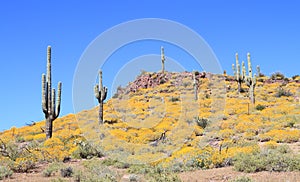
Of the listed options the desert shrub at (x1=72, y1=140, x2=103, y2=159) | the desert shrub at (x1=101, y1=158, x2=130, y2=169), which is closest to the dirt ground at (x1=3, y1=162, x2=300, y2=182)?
the desert shrub at (x1=101, y1=158, x2=130, y2=169)

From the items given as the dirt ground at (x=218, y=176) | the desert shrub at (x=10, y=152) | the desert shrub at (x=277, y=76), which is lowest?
the dirt ground at (x=218, y=176)

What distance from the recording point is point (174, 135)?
1900cm

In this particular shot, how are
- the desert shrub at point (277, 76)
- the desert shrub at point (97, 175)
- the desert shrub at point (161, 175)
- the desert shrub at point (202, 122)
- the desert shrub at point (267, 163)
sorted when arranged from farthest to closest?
the desert shrub at point (277, 76) < the desert shrub at point (202, 122) < the desert shrub at point (267, 163) < the desert shrub at point (97, 175) < the desert shrub at point (161, 175)

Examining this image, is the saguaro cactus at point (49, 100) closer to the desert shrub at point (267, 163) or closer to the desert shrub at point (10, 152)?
the desert shrub at point (10, 152)

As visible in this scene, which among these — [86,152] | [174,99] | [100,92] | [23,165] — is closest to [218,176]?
[23,165]

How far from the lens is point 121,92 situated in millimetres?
45000

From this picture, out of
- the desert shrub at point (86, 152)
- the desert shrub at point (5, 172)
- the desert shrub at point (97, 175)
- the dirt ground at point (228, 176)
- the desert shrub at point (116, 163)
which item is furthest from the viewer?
the desert shrub at point (86, 152)

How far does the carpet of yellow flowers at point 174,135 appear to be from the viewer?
14.0 metres

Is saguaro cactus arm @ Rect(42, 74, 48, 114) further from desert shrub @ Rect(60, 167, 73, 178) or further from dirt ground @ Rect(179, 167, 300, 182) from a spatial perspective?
dirt ground @ Rect(179, 167, 300, 182)

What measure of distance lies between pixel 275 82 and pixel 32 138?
33190mm

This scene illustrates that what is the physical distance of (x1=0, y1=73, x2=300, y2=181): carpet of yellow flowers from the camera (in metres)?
14.0

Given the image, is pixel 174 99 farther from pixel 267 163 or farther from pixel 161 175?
pixel 161 175

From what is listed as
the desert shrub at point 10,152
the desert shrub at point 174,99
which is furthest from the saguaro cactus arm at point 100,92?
the desert shrub at point 174,99

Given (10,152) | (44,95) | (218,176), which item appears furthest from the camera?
(44,95)
